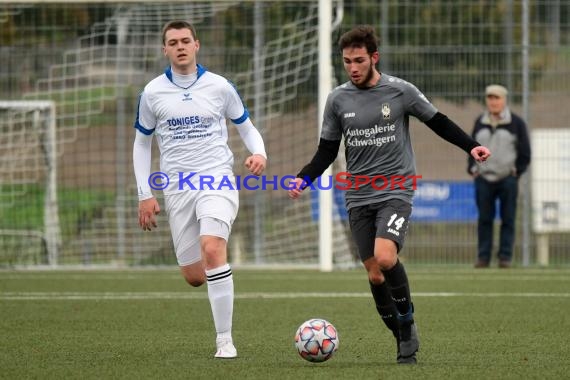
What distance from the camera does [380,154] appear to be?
289 inches

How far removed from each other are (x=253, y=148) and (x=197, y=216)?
53 centimetres

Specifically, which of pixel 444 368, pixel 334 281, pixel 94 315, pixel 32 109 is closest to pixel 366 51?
pixel 444 368

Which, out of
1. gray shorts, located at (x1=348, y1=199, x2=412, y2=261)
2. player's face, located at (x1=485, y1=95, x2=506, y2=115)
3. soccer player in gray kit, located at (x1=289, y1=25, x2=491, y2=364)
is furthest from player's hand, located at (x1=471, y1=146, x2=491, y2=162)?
player's face, located at (x1=485, y1=95, x2=506, y2=115)

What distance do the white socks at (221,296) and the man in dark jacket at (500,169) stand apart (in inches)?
305

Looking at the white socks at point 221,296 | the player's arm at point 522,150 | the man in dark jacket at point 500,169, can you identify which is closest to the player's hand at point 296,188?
the white socks at point 221,296

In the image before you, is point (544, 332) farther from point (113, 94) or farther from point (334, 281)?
point (113, 94)

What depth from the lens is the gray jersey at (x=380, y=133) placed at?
732cm

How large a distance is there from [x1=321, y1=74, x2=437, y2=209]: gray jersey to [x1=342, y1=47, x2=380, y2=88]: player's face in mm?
106

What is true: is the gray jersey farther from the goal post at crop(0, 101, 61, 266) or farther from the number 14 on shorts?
the goal post at crop(0, 101, 61, 266)

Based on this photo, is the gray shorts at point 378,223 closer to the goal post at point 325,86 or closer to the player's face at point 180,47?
the player's face at point 180,47

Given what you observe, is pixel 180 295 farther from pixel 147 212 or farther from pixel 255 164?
pixel 255 164

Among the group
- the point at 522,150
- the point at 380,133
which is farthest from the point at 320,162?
the point at 522,150

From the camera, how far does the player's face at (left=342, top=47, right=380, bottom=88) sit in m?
7.22

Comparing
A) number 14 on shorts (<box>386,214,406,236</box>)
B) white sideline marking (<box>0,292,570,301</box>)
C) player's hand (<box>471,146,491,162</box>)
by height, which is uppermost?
player's hand (<box>471,146,491,162</box>)
